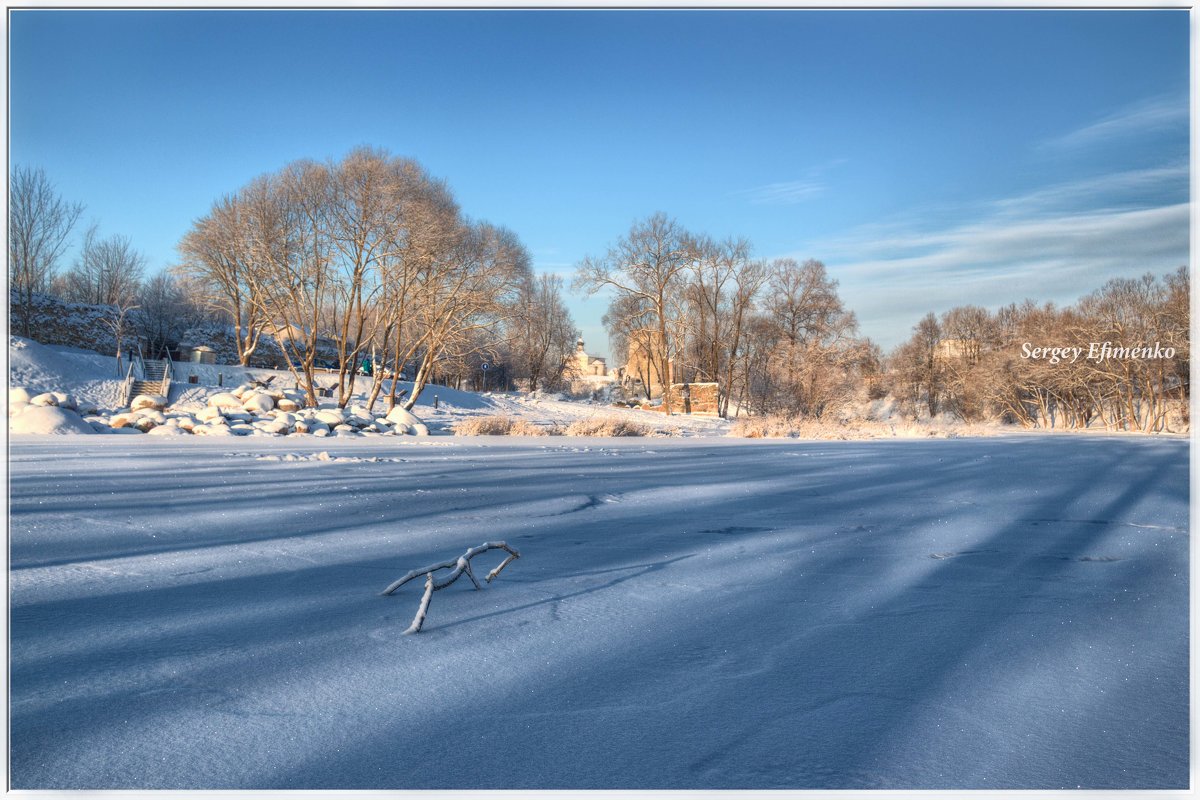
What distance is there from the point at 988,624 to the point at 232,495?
3.69 meters

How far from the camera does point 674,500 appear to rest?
4.34 meters

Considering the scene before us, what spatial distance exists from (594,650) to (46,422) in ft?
37.8

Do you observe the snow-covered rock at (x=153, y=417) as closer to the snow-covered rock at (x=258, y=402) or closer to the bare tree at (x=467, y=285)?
the snow-covered rock at (x=258, y=402)

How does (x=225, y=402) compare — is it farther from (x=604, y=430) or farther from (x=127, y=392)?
(x=604, y=430)

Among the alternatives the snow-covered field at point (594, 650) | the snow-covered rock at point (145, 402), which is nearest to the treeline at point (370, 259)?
the snow-covered rock at point (145, 402)

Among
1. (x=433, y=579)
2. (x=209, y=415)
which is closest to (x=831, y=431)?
(x=209, y=415)

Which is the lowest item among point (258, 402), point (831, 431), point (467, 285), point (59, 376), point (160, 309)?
point (831, 431)

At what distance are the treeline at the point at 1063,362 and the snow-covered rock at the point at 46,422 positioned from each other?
1176cm

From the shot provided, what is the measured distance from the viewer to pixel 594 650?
5.32 ft

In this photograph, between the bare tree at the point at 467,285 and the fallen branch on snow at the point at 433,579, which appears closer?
the fallen branch on snow at the point at 433,579

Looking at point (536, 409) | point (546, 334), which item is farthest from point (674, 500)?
point (546, 334)

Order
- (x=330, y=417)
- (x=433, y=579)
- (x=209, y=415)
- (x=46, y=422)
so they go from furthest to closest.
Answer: (x=330, y=417)
(x=209, y=415)
(x=46, y=422)
(x=433, y=579)

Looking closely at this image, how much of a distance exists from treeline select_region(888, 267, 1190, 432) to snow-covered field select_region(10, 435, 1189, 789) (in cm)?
152

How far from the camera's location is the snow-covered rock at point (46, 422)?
10.1m
